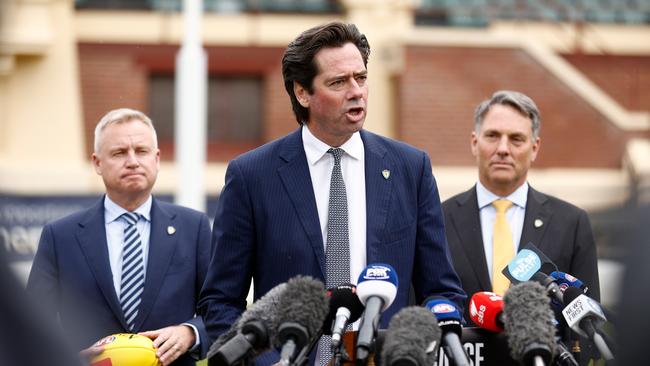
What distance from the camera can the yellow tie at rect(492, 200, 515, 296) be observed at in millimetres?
6281

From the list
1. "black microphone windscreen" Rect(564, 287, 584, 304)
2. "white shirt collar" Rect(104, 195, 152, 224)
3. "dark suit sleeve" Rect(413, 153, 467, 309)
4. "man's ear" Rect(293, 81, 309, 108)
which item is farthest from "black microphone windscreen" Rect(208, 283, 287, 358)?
"white shirt collar" Rect(104, 195, 152, 224)

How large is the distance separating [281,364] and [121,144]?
2.71 metres

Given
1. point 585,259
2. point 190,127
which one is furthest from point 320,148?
point 190,127

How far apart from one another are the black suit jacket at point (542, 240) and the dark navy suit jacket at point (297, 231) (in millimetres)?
Result: 1261

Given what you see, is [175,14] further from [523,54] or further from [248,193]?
[248,193]

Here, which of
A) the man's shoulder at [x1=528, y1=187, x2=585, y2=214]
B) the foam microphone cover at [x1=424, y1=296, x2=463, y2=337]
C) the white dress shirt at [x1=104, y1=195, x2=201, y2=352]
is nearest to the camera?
the foam microphone cover at [x1=424, y1=296, x2=463, y2=337]

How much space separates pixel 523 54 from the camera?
21234 millimetres

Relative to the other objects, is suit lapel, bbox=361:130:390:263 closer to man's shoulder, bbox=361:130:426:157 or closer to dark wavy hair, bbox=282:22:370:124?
man's shoulder, bbox=361:130:426:157

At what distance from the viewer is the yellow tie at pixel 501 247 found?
6281mm

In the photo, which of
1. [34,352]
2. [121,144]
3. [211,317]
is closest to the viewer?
[34,352]

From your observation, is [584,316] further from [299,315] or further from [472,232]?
[472,232]

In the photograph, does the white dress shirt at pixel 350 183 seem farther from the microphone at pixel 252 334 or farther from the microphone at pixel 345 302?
the microphone at pixel 252 334

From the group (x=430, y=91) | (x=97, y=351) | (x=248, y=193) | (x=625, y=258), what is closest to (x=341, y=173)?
(x=248, y=193)

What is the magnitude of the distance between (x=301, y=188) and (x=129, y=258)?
1.42 metres
